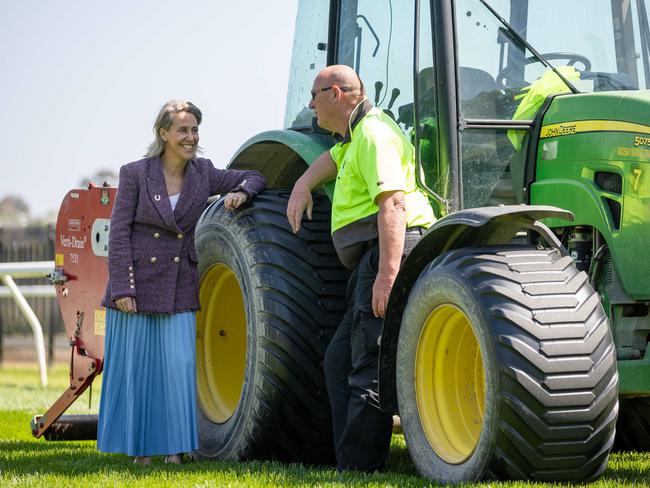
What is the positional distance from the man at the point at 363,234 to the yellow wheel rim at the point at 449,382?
305 millimetres

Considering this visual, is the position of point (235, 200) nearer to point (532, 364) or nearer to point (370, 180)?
point (370, 180)

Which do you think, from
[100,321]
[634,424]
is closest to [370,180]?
[634,424]

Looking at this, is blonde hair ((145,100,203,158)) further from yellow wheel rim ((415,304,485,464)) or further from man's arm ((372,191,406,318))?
yellow wheel rim ((415,304,485,464))

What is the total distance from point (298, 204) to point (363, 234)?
0.49m

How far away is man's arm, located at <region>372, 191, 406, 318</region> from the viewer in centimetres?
502

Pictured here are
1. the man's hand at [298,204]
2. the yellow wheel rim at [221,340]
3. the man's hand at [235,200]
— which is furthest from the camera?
the yellow wheel rim at [221,340]

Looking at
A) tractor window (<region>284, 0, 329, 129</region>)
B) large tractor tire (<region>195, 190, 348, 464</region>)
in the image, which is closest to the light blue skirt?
large tractor tire (<region>195, 190, 348, 464</region>)

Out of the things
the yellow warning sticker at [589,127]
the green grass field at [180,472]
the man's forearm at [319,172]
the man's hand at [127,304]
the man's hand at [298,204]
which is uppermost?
the yellow warning sticker at [589,127]

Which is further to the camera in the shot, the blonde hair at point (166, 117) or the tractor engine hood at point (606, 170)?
the blonde hair at point (166, 117)

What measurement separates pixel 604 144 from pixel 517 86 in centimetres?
58

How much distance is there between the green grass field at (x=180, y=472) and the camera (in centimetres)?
481

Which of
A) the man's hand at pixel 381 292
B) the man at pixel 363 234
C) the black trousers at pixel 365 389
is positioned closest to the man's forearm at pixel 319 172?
the man at pixel 363 234

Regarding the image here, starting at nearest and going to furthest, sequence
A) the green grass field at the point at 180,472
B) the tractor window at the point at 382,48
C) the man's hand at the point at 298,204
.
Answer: the green grass field at the point at 180,472
the man's hand at the point at 298,204
the tractor window at the point at 382,48

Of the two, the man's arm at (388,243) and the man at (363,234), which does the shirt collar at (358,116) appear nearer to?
the man at (363,234)
